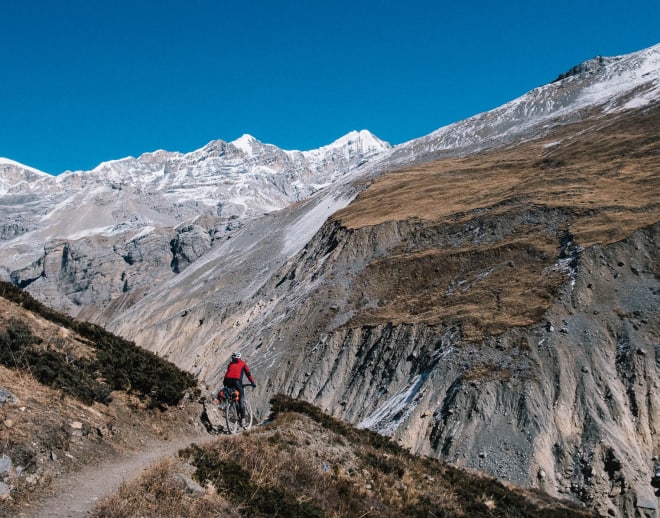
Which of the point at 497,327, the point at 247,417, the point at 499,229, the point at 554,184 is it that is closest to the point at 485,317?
the point at 497,327

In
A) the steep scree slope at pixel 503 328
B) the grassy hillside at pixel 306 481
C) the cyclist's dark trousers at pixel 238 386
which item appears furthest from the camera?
the steep scree slope at pixel 503 328

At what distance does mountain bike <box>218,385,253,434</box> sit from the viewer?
1377 centimetres

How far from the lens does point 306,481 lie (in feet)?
36.0

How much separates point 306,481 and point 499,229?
142 feet

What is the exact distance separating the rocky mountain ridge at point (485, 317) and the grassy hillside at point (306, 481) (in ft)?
41.5

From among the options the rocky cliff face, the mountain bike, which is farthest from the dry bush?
the rocky cliff face

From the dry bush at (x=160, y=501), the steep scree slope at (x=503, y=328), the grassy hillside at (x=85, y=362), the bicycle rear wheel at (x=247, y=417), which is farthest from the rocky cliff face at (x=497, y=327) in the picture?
the dry bush at (x=160, y=501)

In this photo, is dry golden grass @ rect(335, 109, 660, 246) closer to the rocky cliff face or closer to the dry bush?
the rocky cliff face

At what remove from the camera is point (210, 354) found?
6397cm

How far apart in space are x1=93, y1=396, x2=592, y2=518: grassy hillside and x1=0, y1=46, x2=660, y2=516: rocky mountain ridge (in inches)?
498

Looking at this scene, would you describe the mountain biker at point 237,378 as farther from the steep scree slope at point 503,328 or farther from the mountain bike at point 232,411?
the steep scree slope at point 503,328

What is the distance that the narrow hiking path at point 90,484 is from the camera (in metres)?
7.85

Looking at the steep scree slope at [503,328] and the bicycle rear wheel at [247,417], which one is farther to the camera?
the steep scree slope at [503,328]

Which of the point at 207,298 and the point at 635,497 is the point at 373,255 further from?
the point at 635,497
